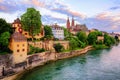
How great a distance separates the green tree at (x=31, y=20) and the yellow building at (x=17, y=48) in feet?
37.0

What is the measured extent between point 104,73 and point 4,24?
2075cm

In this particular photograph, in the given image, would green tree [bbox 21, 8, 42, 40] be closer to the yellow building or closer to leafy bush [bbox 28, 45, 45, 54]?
leafy bush [bbox 28, 45, 45, 54]

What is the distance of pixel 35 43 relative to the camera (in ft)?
168

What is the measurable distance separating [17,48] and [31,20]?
13682 mm

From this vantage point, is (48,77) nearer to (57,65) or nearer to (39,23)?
(57,65)

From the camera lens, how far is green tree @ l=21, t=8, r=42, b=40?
171 ft

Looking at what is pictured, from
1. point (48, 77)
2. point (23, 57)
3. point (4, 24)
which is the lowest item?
point (48, 77)

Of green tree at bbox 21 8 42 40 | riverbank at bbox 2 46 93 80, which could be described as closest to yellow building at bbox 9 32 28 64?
riverbank at bbox 2 46 93 80

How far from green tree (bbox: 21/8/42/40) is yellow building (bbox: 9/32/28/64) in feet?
37.0

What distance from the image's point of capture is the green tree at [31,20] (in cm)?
5216

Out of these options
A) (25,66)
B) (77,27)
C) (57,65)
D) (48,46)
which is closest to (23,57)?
(25,66)

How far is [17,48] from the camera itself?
39.9m

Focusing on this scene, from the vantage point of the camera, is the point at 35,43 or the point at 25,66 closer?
the point at 25,66

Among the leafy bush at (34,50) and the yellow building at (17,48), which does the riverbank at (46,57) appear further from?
the yellow building at (17,48)
